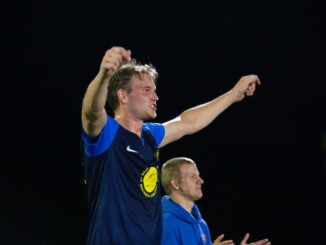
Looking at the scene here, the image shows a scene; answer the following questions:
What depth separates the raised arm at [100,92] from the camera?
68.4 inches

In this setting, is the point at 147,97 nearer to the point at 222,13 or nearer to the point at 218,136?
the point at 222,13

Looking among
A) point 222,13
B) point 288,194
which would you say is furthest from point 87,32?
point 288,194

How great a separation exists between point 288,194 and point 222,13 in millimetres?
2484

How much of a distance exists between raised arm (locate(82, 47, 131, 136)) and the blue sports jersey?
0.27 feet

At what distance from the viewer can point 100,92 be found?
6.02 feet

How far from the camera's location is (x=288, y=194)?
23.4 feet

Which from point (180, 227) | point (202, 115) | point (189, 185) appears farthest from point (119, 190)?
point (189, 185)

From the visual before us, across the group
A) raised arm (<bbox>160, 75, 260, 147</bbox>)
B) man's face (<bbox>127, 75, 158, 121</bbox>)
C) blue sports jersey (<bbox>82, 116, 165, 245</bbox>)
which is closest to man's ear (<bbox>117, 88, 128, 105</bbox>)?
man's face (<bbox>127, 75, 158, 121</bbox>)

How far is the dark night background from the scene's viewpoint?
21.6 feet

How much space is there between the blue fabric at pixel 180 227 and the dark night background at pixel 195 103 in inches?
143

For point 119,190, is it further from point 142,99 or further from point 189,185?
point 189,185

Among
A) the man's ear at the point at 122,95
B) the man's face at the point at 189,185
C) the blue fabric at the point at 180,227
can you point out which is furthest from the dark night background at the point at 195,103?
the man's ear at the point at 122,95

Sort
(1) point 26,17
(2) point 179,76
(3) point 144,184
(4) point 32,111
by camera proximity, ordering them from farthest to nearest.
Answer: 1. (2) point 179,76
2. (4) point 32,111
3. (1) point 26,17
4. (3) point 144,184

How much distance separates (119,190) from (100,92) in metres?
0.41
